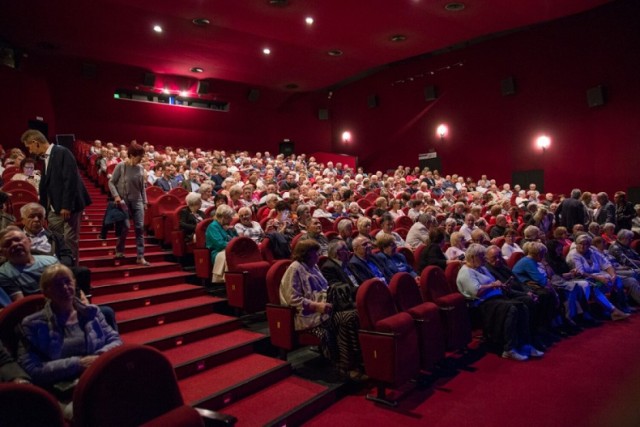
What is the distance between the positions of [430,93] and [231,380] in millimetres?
10367

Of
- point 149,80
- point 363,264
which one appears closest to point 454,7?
point 363,264

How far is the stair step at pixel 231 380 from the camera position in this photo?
6.98 feet

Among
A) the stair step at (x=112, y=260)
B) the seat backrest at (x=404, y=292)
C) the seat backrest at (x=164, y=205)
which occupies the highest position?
the seat backrest at (x=164, y=205)

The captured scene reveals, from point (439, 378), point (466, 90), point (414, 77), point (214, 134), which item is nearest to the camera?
point (439, 378)

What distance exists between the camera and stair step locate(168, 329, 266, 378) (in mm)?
2385

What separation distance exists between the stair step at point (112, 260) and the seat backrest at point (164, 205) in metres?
0.64

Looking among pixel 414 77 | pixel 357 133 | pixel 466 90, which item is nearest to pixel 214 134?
pixel 357 133

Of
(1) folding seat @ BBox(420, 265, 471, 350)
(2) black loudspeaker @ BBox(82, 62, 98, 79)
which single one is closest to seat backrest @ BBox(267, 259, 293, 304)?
(1) folding seat @ BBox(420, 265, 471, 350)

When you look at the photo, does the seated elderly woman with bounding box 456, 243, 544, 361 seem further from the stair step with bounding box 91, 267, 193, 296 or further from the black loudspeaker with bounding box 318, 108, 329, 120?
the black loudspeaker with bounding box 318, 108, 329, 120

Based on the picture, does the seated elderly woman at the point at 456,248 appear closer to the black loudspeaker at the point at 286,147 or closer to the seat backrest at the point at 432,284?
the seat backrest at the point at 432,284

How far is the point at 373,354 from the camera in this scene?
7.74 ft

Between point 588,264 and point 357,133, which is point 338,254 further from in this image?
point 357,133

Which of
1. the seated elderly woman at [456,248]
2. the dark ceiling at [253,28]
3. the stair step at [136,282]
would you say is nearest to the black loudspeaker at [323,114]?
the dark ceiling at [253,28]

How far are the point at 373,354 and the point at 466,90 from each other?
31.7 feet
